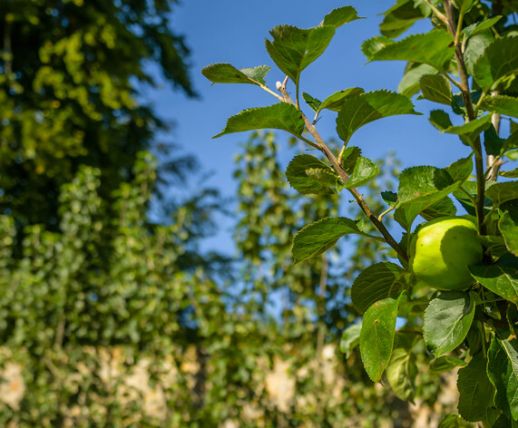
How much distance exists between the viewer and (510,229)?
1.82ft

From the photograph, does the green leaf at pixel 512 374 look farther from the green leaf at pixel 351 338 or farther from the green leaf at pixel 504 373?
the green leaf at pixel 351 338

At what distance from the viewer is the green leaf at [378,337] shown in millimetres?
595

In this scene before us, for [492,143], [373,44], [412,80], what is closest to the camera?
[492,143]

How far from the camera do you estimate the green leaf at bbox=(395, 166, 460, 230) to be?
0.60 metres

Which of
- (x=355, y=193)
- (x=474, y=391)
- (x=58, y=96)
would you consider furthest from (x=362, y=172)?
(x=58, y=96)

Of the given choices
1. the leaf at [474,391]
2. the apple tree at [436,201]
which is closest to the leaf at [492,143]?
the apple tree at [436,201]

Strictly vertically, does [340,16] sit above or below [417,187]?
above

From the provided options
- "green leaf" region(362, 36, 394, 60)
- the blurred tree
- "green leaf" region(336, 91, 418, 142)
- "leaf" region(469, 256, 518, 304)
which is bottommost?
"leaf" region(469, 256, 518, 304)

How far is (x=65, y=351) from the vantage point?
3771 mm

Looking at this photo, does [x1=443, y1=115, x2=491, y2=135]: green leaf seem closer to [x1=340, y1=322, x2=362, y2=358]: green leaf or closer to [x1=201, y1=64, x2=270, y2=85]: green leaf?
[x1=201, y1=64, x2=270, y2=85]: green leaf

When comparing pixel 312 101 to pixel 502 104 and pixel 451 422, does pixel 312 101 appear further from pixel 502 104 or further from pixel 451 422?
pixel 451 422

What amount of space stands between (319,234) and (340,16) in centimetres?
22

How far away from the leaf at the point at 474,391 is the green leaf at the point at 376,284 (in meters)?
0.11

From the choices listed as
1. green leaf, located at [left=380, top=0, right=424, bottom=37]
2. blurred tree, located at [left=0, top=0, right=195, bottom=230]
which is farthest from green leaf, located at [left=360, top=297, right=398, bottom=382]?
blurred tree, located at [left=0, top=0, right=195, bottom=230]
